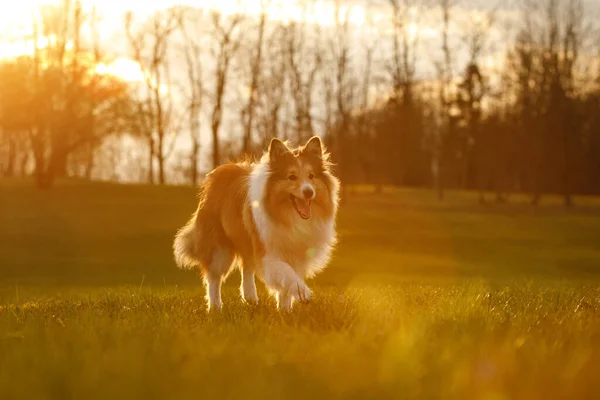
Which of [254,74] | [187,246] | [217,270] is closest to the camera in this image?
[217,270]

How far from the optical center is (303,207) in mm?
9758

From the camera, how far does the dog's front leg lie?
934 centimetres

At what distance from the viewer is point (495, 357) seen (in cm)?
586

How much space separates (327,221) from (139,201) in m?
40.8

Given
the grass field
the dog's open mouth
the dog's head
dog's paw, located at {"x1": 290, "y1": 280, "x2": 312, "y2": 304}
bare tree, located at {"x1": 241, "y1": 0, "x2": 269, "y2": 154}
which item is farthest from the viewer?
bare tree, located at {"x1": 241, "y1": 0, "x2": 269, "y2": 154}

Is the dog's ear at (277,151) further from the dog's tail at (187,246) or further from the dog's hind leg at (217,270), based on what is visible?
the dog's tail at (187,246)

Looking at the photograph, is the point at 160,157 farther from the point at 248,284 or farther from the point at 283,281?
the point at 283,281

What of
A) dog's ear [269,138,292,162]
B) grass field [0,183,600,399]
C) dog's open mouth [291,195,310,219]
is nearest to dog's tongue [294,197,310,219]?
dog's open mouth [291,195,310,219]

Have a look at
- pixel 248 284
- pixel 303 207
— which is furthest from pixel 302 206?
pixel 248 284

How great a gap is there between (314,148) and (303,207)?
2.60ft

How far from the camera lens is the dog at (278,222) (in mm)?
9617

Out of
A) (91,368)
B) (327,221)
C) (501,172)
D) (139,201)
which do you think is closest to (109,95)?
(139,201)

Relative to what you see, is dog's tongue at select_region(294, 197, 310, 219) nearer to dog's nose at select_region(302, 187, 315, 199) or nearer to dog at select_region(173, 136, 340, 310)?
dog at select_region(173, 136, 340, 310)

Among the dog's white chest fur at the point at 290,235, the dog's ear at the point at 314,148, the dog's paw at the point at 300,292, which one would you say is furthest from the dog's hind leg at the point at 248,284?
the dog's ear at the point at 314,148
